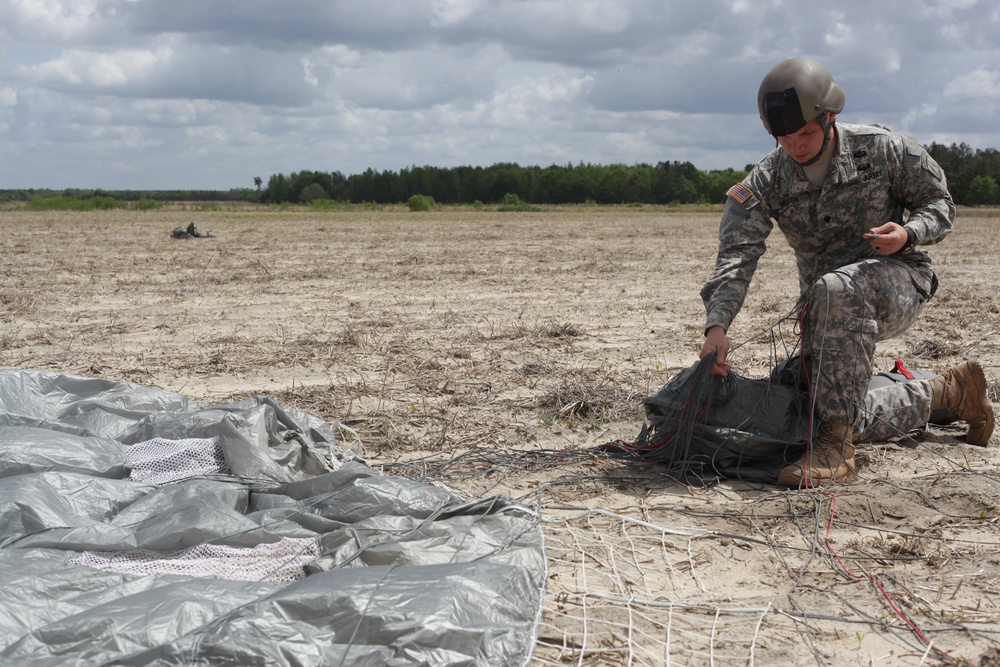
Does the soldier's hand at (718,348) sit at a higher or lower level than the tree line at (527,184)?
lower

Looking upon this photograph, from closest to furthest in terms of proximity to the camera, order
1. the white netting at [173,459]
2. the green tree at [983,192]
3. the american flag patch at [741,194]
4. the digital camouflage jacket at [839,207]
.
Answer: the white netting at [173,459], the digital camouflage jacket at [839,207], the american flag patch at [741,194], the green tree at [983,192]

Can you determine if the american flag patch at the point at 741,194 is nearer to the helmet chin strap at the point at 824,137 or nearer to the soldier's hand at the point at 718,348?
the helmet chin strap at the point at 824,137

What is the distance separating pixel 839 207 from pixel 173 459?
9.98ft

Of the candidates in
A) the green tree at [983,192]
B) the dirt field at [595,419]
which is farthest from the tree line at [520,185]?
the dirt field at [595,419]

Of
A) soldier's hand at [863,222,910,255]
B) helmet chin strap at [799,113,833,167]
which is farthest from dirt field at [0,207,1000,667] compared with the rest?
helmet chin strap at [799,113,833,167]

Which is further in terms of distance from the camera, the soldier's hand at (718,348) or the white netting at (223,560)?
the soldier's hand at (718,348)

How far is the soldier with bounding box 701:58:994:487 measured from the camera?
3785mm

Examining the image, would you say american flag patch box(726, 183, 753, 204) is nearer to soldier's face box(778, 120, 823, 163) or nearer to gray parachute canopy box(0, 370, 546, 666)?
soldier's face box(778, 120, 823, 163)

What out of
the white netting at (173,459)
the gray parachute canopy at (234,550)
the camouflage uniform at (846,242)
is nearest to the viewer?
the gray parachute canopy at (234,550)

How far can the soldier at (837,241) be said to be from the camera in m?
3.79

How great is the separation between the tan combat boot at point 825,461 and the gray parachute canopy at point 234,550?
1275 mm

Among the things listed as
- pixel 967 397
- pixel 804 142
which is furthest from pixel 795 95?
pixel 967 397

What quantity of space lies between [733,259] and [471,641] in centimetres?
248

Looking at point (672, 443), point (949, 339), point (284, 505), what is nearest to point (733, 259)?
point (672, 443)
